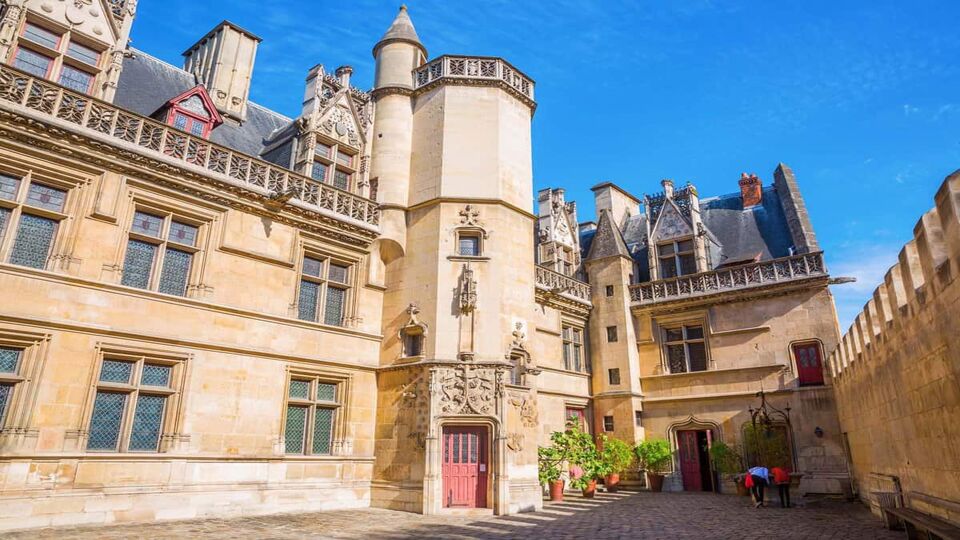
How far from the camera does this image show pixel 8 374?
28.0 feet

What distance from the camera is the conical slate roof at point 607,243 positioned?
797 inches

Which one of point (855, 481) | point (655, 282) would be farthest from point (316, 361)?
point (855, 481)

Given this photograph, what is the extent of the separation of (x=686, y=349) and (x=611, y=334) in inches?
98.2

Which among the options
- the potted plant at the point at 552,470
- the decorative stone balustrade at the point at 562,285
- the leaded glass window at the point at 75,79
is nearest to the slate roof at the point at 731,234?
the decorative stone balustrade at the point at 562,285

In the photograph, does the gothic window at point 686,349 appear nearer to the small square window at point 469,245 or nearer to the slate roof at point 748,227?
the slate roof at point 748,227

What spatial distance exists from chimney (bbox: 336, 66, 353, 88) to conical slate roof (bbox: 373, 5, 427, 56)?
1.56 meters

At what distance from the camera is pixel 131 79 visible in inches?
491

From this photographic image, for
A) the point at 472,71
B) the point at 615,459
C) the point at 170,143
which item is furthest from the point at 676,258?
the point at 170,143

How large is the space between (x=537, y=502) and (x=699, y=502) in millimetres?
4309

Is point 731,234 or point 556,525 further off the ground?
point 731,234

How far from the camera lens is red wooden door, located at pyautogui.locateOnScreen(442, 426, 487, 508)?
38.3ft

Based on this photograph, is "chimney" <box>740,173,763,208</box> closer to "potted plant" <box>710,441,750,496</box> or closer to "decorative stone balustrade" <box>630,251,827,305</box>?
"decorative stone balustrade" <box>630,251,827,305</box>

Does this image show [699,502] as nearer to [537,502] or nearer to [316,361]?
[537,502]

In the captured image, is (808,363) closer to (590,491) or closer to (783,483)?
(783,483)
